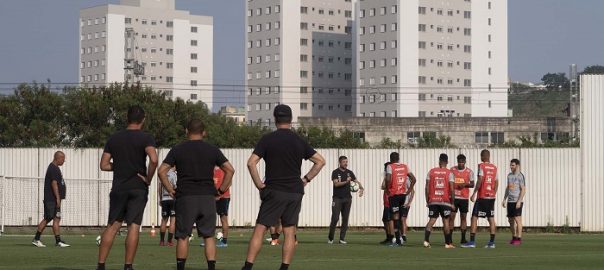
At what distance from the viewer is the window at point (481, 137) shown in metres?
153

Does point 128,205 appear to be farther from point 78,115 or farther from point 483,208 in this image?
point 78,115

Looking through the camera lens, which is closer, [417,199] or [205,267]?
[205,267]

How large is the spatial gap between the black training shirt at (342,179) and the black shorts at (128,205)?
12.2m

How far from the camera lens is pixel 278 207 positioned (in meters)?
15.1

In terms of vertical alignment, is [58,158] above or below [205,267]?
above

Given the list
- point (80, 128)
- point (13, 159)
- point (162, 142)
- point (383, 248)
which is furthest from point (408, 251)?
point (80, 128)

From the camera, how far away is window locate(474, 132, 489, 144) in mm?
153375

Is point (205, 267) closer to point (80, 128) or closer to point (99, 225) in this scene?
point (99, 225)

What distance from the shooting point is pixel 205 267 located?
58.1ft

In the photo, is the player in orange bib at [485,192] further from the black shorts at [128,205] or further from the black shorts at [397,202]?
the black shorts at [128,205]

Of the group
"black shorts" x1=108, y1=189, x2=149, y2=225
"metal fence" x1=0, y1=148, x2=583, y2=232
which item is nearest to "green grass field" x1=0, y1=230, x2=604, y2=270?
"black shorts" x1=108, y1=189, x2=149, y2=225

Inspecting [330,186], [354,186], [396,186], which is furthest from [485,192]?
[330,186]

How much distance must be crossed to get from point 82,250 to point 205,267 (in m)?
5.60

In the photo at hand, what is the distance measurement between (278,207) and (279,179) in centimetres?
35
